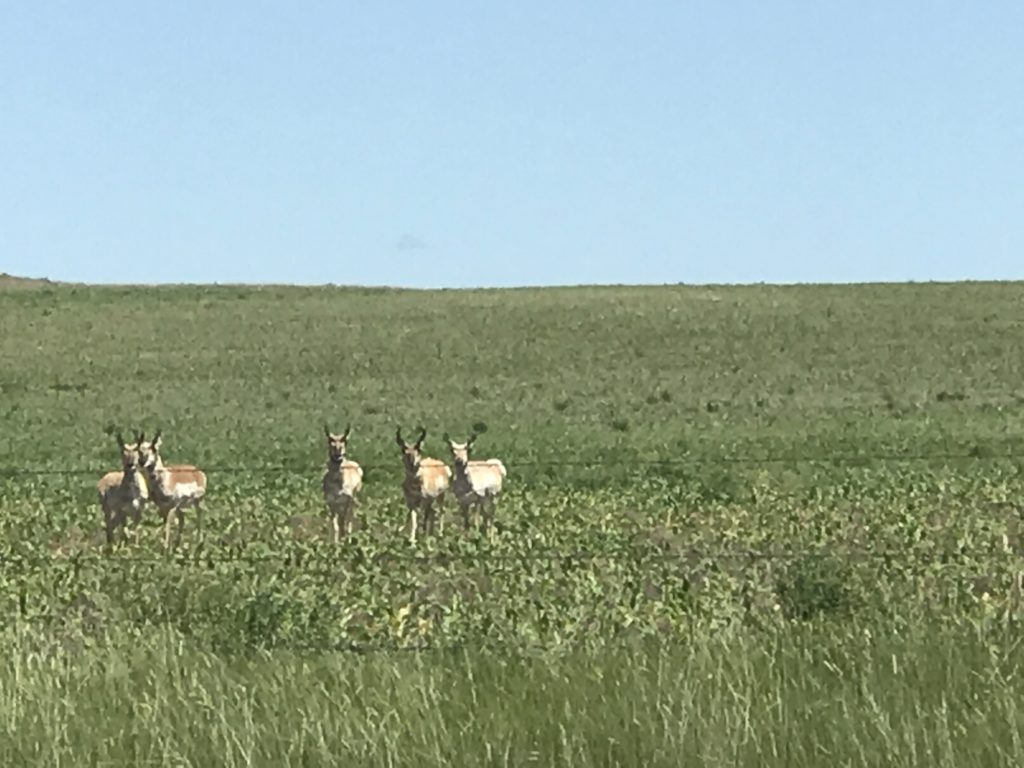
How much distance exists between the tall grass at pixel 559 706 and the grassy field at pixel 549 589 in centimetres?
2

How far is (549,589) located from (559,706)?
235 inches

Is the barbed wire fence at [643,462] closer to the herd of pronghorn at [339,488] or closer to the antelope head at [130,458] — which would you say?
the herd of pronghorn at [339,488]

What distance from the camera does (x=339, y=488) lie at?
738 inches

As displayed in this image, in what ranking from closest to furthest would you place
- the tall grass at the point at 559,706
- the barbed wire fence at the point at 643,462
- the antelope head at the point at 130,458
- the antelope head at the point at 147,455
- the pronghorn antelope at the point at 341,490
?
the tall grass at the point at 559,706
the barbed wire fence at the point at 643,462
the pronghorn antelope at the point at 341,490
the antelope head at the point at 130,458
the antelope head at the point at 147,455

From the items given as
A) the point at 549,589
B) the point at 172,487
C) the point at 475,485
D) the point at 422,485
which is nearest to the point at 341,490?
the point at 422,485

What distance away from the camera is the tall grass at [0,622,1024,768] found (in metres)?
5.68

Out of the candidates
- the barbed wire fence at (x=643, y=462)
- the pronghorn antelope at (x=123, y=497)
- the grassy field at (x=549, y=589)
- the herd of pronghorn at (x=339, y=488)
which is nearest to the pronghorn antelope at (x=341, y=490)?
the herd of pronghorn at (x=339, y=488)

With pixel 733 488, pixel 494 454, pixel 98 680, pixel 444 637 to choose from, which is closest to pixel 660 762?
pixel 98 680

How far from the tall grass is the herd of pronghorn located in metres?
11.2

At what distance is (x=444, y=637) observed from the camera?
912 cm

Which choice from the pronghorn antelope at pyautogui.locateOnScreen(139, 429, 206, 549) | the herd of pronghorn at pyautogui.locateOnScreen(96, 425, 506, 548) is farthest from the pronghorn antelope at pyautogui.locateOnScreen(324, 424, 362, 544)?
the pronghorn antelope at pyautogui.locateOnScreen(139, 429, 206, 549)

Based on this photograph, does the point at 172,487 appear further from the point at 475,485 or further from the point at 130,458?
the point at 475,485

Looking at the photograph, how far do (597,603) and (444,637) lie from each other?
7.11ft

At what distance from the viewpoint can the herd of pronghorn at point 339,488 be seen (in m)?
18.7
